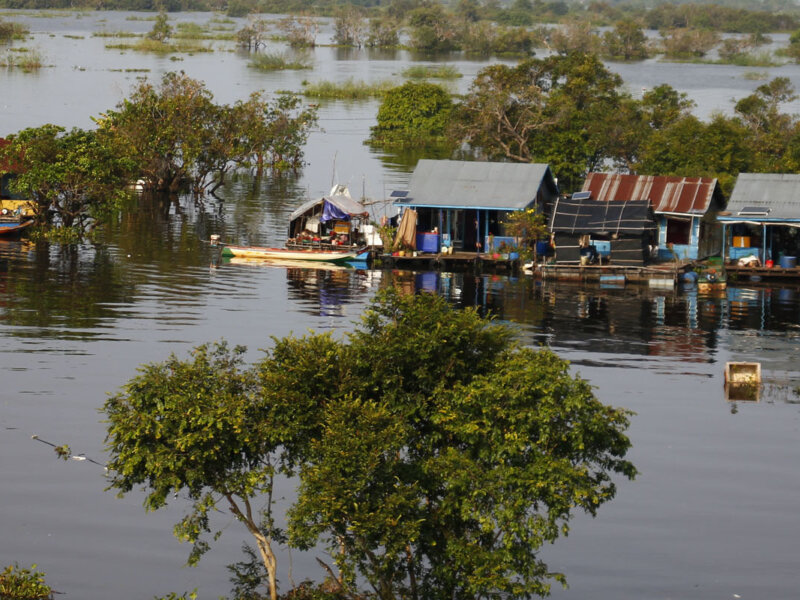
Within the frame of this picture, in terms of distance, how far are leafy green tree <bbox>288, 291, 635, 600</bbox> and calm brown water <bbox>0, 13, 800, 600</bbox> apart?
4.16m

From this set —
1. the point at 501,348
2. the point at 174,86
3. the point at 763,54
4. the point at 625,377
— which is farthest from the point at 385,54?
the point at 501,348

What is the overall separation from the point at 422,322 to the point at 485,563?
149 inches

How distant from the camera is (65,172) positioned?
155 feet

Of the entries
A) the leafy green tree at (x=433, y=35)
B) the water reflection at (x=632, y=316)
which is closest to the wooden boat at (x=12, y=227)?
the water reflection at (x=632, y=316)

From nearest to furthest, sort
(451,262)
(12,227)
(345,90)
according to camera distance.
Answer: (451,262), (12,227), (345,90)

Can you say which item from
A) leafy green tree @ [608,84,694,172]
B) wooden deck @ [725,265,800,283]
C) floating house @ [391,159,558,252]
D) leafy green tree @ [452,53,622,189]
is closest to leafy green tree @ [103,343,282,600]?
floating house @ [391,159,558,252]

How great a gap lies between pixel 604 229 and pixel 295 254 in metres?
11.1

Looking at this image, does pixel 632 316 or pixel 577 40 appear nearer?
pixel 632 316

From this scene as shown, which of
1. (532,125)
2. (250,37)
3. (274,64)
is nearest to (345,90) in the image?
(274,64)

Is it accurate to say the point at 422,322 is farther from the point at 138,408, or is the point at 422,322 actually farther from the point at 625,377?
the point at 625,377

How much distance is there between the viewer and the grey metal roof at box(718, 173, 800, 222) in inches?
1757

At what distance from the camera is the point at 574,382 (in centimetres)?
1722

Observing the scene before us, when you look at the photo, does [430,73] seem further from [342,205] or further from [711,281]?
[711,281]

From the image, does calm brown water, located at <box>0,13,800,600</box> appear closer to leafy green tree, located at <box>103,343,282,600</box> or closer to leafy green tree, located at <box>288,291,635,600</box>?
leafy green tree, located at <box>103,343,282,600</box>
